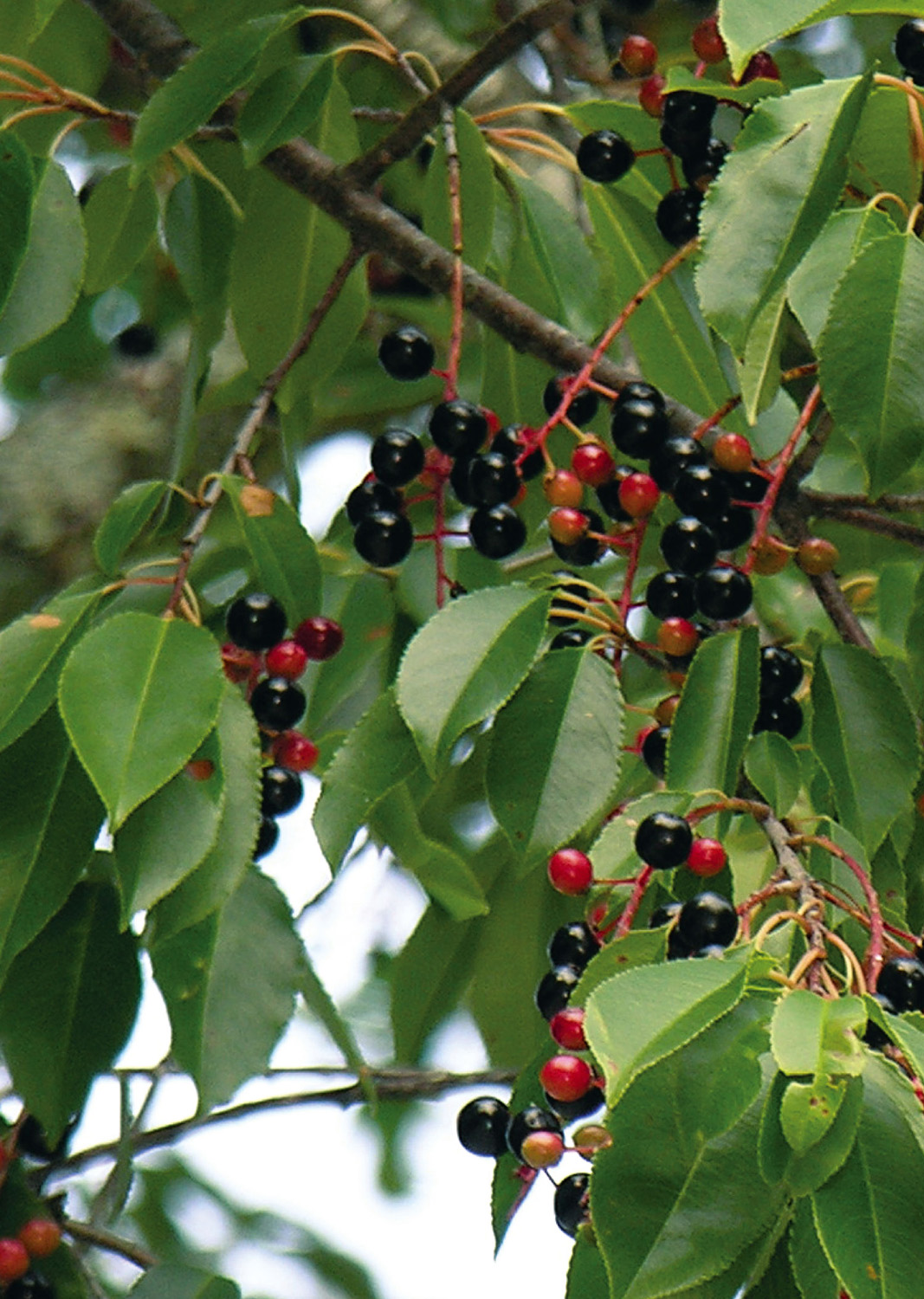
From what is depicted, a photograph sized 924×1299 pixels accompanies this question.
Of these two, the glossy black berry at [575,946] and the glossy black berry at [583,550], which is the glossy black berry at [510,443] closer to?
the glossy black berry at [583,550]

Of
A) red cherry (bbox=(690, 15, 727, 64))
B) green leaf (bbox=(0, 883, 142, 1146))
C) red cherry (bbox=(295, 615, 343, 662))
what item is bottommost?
green leaf (bbox=(0, 883, 142, 1146))

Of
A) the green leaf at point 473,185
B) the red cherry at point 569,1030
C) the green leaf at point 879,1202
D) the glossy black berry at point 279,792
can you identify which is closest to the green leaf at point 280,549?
the glossy black berry at point 279,792

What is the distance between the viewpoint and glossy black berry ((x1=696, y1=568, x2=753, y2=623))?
1.10 metres

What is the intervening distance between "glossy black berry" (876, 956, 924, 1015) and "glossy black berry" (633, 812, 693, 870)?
0.40 ft

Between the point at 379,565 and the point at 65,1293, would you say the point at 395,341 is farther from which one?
the point at 65,1293

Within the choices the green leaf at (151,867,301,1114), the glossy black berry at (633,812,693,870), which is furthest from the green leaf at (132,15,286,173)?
the glossy black berry at (633,812,693,870)

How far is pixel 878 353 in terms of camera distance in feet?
2.98

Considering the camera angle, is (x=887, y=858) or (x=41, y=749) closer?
(x=41, y=749)

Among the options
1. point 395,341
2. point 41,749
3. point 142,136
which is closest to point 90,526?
point 395,341

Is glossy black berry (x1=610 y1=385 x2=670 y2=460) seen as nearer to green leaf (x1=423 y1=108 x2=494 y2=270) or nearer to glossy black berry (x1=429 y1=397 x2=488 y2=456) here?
glossy black berry (x1=429 y1=397 x2=488 y2=456)

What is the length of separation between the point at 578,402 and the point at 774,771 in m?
0.34

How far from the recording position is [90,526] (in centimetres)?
218

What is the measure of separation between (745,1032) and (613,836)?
1.16ft

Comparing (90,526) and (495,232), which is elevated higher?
(495,232)
